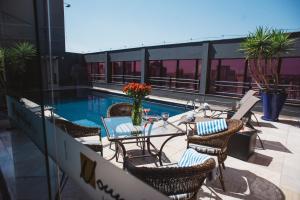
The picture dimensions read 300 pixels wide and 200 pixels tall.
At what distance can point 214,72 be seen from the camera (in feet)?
31.1

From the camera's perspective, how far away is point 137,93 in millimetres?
2619

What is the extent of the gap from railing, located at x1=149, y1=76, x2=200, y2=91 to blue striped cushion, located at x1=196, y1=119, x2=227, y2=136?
7.40m

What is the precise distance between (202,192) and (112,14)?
1988 millimetres

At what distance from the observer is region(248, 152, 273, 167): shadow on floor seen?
286cm

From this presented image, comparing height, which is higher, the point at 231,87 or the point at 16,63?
the point at 16,63

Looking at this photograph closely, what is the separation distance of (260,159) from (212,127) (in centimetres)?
103

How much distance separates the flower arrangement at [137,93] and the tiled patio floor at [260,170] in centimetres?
66

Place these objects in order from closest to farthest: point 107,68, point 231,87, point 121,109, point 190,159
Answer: point 190,159, point 121,109, point 231,87, point 107,68

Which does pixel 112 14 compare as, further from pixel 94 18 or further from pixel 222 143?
pixel 222 143

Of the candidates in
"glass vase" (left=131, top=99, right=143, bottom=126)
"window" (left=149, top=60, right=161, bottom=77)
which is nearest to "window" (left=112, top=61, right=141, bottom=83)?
"window" (left=149, top=60, right=161, bottom=77)

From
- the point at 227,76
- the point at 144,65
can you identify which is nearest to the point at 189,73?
the point at 227,76

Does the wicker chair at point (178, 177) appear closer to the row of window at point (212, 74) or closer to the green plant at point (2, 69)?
the green plant at point (2, 69)

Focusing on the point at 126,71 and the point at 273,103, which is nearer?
the point at 273,103

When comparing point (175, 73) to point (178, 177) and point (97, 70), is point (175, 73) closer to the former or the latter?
point (97, 70)
